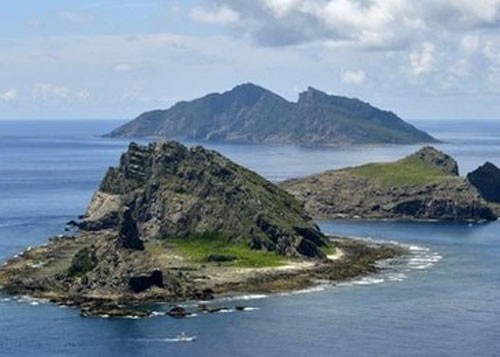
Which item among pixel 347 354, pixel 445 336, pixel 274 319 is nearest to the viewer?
pixel 347 354

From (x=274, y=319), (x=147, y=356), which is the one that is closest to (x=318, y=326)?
(x=274, y=319)

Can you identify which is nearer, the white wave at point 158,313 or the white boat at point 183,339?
the white boat at point 183,339

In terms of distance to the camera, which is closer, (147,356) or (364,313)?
(147,356)

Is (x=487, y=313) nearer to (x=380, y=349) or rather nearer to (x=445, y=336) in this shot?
(x=445, y=336)

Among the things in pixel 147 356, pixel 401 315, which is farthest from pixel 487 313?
pixel 147 356

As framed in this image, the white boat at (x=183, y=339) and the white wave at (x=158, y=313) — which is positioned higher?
the white wave at (x=158, y=313)

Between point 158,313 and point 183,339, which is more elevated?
point 158,313

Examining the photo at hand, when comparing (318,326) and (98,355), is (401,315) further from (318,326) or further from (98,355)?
(98,355)

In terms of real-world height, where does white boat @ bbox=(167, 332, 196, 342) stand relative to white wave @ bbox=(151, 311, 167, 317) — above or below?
below

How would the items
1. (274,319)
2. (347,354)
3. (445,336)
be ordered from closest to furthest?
(347,354)
(445,336)
(274,319)

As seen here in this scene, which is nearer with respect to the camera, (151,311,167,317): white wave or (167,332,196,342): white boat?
(167,332,196,342): white boat

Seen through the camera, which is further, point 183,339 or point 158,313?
point 158,313
